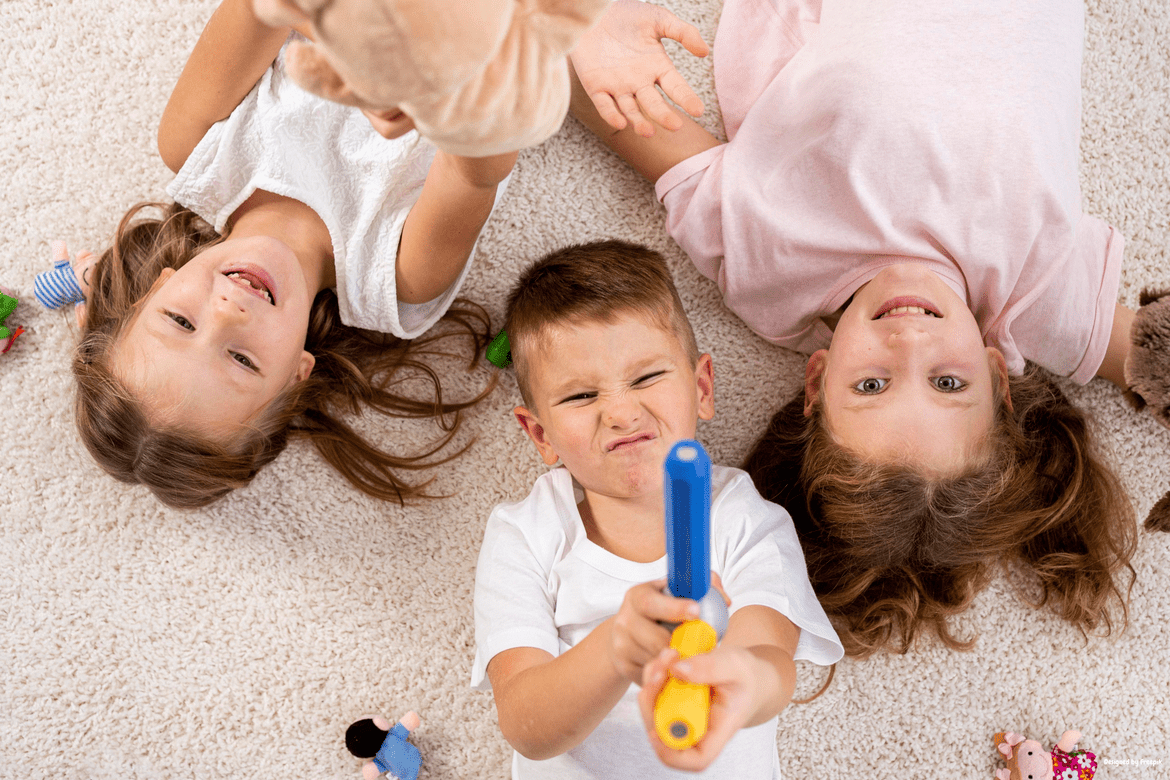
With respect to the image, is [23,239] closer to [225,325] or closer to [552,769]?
[225,325]

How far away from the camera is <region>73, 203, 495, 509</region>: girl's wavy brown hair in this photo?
893 mm

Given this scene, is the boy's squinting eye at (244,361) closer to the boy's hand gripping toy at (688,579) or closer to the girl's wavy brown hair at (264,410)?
the girl's wavy brown hair at (264,410)

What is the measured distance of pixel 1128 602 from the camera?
1023 millimetres

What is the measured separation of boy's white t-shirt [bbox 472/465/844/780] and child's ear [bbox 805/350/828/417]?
5.0 inches

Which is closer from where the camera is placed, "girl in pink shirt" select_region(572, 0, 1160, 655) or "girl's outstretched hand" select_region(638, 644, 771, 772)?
"girl's outstretched hand" select_region(638, 644, 771, 772)

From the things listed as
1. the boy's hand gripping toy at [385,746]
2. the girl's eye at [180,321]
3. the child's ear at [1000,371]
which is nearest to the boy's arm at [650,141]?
the child's ear at [1000,371]

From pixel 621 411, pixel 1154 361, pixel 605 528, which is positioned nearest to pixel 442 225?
pixel 621 411

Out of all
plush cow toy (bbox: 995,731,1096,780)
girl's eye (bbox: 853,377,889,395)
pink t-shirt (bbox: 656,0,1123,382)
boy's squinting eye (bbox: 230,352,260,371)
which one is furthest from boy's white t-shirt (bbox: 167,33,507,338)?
plush cow toy (bbox: 995,731,1096,780)

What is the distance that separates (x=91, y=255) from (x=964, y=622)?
124 cm

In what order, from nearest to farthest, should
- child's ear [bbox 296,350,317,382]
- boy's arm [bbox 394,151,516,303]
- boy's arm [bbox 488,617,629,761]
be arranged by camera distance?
boy's arm [bbox 488,617,629,761]
boy's arm [bbox 394,151,516,303]
child's ear [bbox 296,350,317,382]

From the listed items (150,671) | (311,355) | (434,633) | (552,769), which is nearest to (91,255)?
(311,355)

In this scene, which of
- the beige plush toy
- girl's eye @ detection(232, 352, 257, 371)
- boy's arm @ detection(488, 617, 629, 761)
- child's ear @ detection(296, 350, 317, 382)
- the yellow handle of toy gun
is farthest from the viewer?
child's ear @ detection(296, 350, 317, 382)

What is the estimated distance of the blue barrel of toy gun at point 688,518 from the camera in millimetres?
427

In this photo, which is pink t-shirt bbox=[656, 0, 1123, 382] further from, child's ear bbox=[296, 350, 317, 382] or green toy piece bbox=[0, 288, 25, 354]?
green toy piece bbox=[0, 288, 25, 354]
